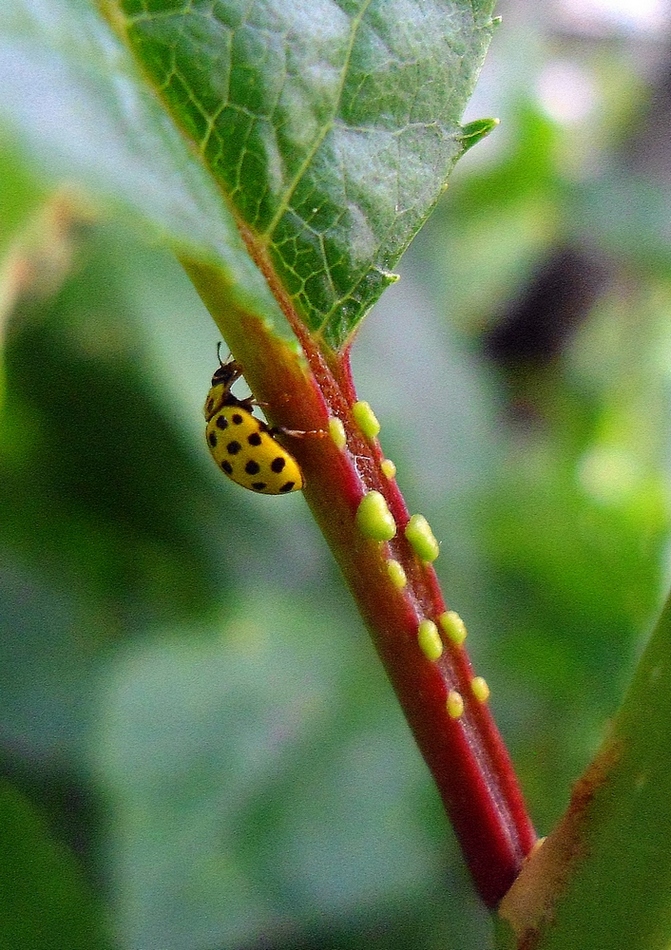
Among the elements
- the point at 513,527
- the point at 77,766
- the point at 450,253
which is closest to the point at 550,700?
the point at 513,527

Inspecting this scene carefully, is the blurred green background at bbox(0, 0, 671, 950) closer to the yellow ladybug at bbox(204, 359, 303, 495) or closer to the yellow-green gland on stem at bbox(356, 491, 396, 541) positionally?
the yellow ladybug at bbox(204, 359, 303, 495)

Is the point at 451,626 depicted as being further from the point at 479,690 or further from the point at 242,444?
the point at 242,444

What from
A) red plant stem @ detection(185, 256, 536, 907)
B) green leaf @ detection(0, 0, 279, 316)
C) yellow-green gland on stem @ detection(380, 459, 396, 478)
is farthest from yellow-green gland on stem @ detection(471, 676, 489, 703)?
green leaf @ detection(0, 0, 279, 316)

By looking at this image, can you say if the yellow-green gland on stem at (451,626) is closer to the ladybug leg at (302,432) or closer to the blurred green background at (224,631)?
the ladybug leg at (302,432)

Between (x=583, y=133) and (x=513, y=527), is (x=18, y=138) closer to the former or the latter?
(x=513, y=527)

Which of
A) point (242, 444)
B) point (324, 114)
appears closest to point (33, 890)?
point (242, 444)

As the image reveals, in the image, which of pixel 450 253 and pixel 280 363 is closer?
pixel 280 363

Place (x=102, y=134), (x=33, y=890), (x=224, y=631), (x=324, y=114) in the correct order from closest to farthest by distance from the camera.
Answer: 1. (x=102, y=134)
2. (x=324, y=114)
3. (x=33, y=890)
4. (x=224, y=631)
